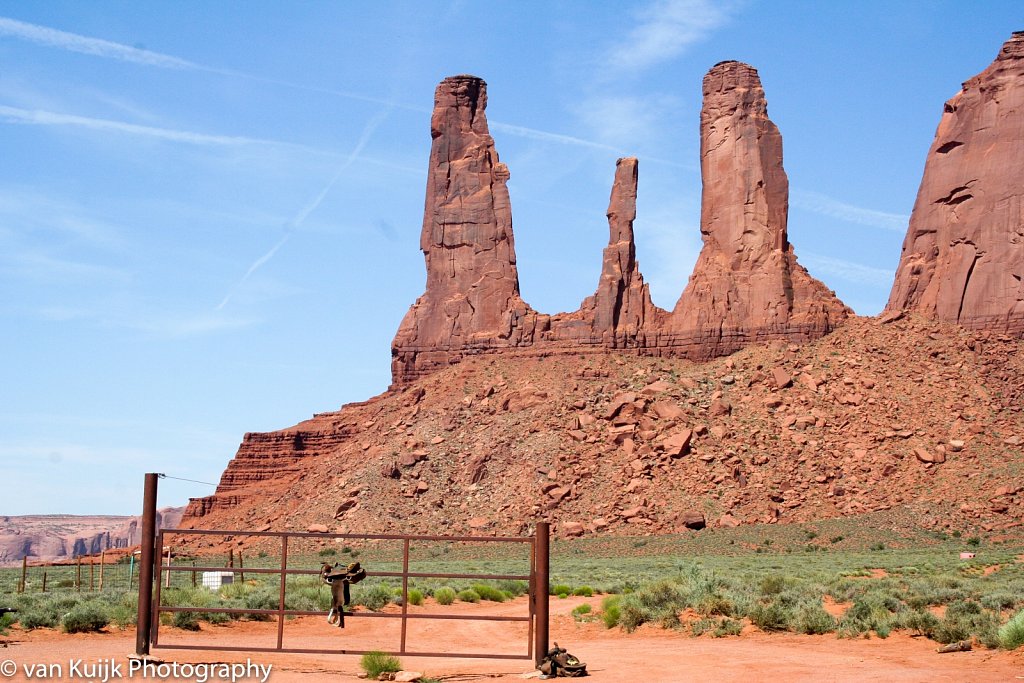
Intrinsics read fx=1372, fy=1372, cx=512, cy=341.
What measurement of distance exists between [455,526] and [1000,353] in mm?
30087

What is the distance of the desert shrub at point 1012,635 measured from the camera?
2012 cm

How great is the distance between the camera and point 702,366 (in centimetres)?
7869

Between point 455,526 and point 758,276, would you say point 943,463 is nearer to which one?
point 758,276

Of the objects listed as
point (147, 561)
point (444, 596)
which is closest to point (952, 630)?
point (147, 561)

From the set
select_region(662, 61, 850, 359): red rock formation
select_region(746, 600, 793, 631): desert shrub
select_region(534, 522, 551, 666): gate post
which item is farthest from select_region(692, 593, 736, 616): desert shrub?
select_region(662, 61, 850, 359): red rock formation

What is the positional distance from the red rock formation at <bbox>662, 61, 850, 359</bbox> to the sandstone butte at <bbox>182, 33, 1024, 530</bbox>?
130 mm

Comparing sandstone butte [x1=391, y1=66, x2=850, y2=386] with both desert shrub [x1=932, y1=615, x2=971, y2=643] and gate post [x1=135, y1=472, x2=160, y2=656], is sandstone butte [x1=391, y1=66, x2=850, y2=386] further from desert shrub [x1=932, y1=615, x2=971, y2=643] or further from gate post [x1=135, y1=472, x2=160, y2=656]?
gate post [x1=135, y1=472, x2=160, y2=656]

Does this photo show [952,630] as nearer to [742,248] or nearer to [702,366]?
[702,366]

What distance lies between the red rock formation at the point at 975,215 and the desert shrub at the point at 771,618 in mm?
52844

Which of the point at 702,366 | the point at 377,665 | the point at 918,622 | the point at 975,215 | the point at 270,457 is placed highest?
the point at 975,215

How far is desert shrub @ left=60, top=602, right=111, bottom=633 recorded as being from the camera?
25.3 metres

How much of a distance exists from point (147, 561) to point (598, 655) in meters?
7.50

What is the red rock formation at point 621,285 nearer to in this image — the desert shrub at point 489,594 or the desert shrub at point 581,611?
the desert shrub at point 489,594

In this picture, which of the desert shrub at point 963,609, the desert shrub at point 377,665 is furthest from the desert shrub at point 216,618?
the desert shrub at point 963,609
